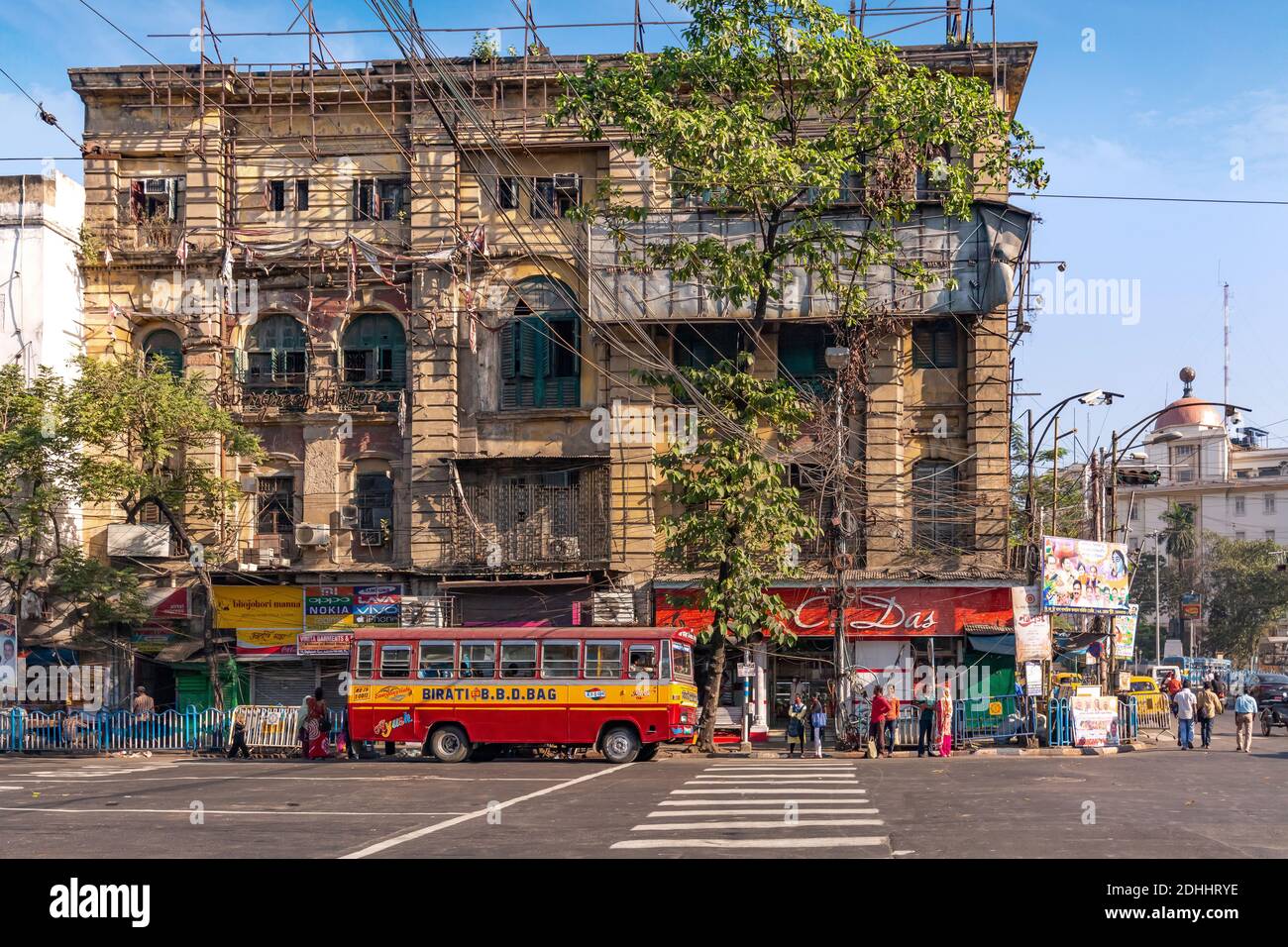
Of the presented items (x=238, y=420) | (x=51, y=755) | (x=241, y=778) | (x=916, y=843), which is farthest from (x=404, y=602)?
(x=916, y=843)

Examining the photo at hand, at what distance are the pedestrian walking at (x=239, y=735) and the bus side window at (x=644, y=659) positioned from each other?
10468mm

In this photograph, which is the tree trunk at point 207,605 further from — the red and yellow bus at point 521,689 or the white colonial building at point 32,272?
the red and yellow bus at point 521,689

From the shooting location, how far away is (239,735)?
32.2 m

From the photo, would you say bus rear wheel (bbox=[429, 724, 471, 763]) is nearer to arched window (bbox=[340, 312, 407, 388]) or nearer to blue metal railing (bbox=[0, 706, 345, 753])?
blue metal railing (bbox=[0, 706, 345, 753])

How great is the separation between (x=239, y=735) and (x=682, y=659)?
37.1ft

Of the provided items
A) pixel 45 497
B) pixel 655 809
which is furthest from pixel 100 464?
pixel 655 809

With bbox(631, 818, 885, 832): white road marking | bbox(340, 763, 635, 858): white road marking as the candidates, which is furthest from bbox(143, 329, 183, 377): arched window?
bbox(631, 818, 885, 832): white road marking

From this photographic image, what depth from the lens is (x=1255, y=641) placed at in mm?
83000

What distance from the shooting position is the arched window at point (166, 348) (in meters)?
38.0

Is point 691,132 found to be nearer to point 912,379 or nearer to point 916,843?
point 912,379

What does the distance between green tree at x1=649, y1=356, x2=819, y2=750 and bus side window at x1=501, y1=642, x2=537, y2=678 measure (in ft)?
13.4

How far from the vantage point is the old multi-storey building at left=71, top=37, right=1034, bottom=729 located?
35281 mm

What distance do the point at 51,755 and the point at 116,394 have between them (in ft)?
29.5

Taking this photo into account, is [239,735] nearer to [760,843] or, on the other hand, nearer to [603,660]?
[603,660]
